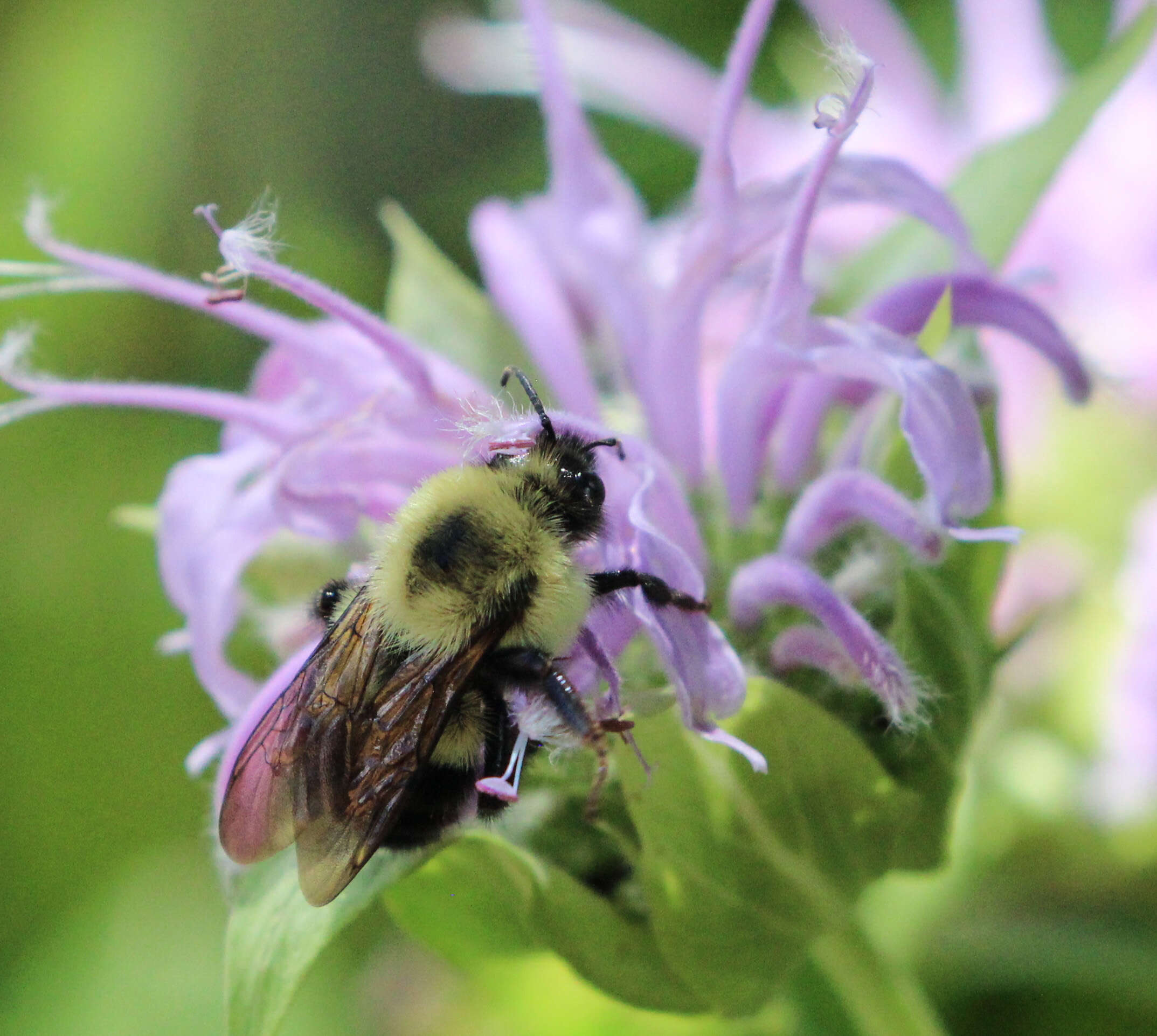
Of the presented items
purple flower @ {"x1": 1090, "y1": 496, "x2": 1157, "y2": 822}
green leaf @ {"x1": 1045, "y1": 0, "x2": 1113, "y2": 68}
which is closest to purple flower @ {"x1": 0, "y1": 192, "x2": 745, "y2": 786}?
purple flower @ {"x1": 1090, "y1": 496, "x2": 1157, "y2": 822}

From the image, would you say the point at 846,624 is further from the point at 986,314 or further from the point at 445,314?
the point at 445,314

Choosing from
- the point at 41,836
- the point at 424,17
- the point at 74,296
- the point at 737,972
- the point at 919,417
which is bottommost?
the point at 41,836

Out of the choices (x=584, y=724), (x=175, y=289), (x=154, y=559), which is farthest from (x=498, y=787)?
(x=154, y=559)

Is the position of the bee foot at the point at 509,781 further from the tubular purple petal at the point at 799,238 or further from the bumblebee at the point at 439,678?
the tubular purple petal at the point at 799,238

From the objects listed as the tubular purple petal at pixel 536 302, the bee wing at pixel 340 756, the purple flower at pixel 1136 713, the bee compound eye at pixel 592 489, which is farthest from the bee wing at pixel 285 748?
the purple flower at pixel 1136 713

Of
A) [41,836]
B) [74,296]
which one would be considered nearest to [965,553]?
[41,836]

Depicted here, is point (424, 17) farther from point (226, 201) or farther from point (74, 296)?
point (74, 296)
